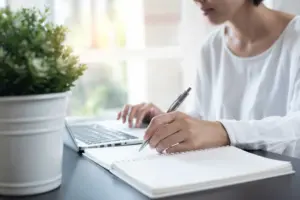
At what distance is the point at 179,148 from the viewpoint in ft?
2.83

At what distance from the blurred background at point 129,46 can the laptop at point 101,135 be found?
17.7 inches

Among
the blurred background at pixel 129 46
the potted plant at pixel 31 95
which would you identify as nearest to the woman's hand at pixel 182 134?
the potted plant at pixel 31 95

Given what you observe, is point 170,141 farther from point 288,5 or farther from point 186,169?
point 288,5

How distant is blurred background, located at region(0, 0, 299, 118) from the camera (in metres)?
1.71

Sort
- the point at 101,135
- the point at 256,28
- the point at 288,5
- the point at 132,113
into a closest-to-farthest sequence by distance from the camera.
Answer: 1. the point at 101,135
2. the point at 132,113
3. the point at 256,28
4. the point at 288,5

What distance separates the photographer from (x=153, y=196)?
2.06 ft

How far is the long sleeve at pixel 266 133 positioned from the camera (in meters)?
0.92

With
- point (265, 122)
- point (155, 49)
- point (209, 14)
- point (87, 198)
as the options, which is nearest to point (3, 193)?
point (87, 198)

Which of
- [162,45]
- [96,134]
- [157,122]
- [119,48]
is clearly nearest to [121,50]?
[119,48]

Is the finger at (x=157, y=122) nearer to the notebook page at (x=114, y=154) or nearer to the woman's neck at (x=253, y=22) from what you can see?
the notebook page at (x=114, y=154)

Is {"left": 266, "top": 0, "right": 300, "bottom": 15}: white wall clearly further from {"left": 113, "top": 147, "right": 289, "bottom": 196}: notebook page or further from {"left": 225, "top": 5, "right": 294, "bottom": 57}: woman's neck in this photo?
{"left": 113, "top": 147, "right": 289, "bottom": 196}: notebook page

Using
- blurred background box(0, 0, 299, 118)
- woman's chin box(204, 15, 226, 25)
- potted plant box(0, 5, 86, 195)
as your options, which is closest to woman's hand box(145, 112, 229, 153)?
potted plant box(0, 5, 86, 195)

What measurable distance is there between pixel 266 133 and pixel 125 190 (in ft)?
1.28

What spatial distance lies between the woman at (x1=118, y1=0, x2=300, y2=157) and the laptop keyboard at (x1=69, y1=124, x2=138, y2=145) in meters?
0.09
